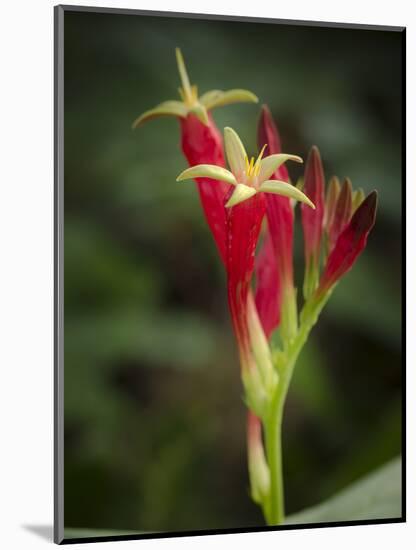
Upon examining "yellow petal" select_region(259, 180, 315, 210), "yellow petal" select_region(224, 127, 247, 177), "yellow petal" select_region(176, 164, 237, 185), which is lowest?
"yellow petal" select_region(259, 180, 315, 210)

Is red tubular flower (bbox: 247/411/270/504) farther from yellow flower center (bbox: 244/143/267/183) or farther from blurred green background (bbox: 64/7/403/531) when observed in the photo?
yellow flower center (bbox: 244/143/267/183)

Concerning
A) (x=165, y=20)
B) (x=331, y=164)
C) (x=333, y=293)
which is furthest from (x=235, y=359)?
(x=165, y=20)

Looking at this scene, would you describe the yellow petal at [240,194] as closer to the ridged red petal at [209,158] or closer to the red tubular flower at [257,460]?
the ridged red petal at [209,158]

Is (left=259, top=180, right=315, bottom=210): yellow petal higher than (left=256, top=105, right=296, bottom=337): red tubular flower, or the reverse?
(left=259, top=180, right=315, bottom=210): yellow petal

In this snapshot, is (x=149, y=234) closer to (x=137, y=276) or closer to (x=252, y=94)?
(x=137, y=276)

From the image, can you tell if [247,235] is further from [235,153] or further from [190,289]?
[190,289]

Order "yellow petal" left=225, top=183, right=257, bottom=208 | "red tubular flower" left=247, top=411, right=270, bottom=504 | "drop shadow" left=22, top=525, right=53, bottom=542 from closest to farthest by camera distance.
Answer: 1. "yellow petal" left=225, top=183, right=257, bottom=208
2. "drop shadow" left=22, top=525, right=53, bottom=542
3. "red tubular flower" left=247, top=411, right=270, bottom=504

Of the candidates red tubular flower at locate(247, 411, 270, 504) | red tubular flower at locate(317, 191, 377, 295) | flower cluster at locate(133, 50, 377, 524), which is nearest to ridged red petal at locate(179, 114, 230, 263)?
flower cluster at locate(133, 50, 377, 524)
